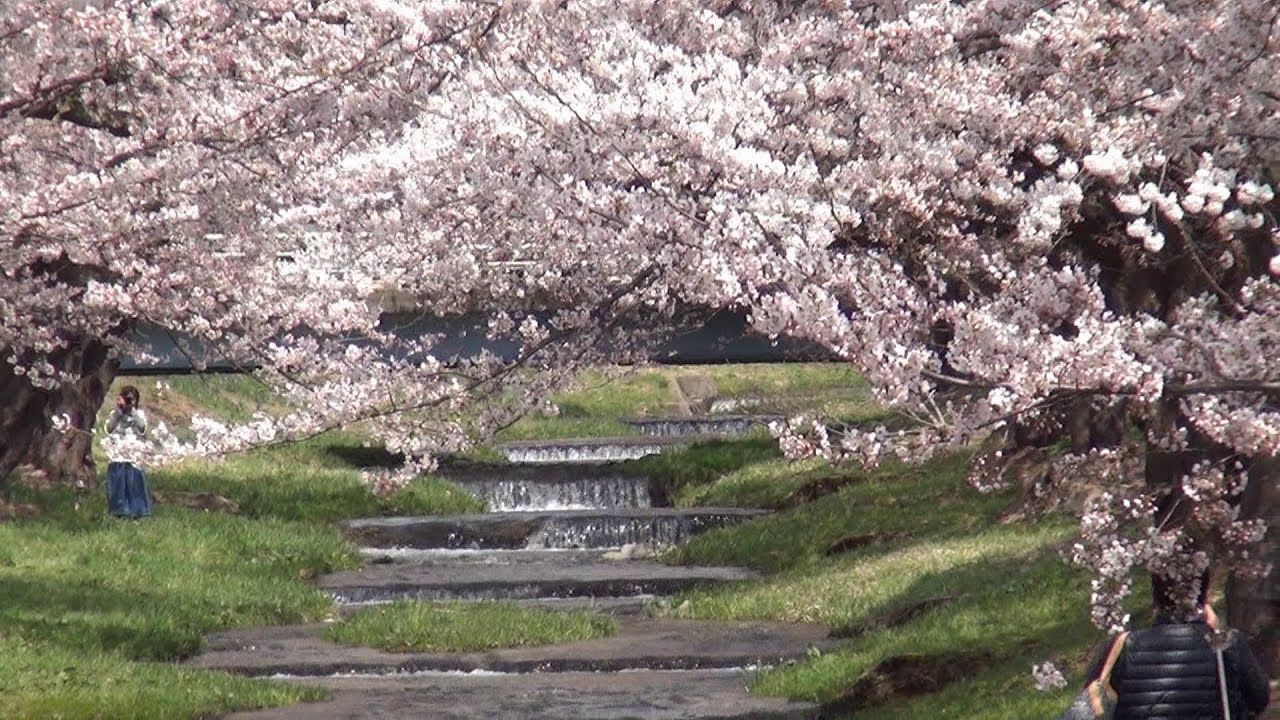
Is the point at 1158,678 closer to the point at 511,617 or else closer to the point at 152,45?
the point at 152,45

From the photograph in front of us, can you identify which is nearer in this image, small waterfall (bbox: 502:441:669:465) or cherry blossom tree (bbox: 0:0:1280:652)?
cherry blossom tree (bbox: 0:0:1280:652)

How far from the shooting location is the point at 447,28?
41.3 feet

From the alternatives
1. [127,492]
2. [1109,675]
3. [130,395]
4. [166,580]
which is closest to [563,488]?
[127,492]

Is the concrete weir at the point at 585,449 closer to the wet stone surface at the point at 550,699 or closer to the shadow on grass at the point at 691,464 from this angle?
the shadow on grass at the point at 691,464

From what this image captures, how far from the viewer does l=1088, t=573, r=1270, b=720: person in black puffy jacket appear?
911 centimetres

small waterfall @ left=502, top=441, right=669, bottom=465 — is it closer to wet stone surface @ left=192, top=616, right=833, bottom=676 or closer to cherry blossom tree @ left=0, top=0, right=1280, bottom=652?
wet stone surface @ left=192, top=616, right=833, bottom=676

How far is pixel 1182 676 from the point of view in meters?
9.14

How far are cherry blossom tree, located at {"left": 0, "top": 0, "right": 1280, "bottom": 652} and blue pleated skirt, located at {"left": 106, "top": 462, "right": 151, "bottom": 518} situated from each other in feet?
34.7

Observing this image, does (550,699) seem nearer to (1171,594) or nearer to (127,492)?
(1171,594)

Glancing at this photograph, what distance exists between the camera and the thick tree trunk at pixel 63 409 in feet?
71.2

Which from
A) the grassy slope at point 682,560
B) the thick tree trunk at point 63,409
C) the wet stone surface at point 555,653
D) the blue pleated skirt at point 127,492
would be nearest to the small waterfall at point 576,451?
the grassy slope at point 682,560

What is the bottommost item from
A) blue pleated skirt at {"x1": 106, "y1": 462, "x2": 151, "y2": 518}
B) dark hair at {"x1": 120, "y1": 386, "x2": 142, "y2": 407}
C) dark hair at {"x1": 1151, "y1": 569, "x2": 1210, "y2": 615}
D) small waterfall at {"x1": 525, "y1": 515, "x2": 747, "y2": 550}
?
dark hair at {"x1": 1151, "y1": 569, "x2": 1210, "y2": 615}

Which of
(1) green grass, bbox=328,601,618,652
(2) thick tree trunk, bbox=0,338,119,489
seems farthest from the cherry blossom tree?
(2) thick tree trunk, bbox=0,338,119,489

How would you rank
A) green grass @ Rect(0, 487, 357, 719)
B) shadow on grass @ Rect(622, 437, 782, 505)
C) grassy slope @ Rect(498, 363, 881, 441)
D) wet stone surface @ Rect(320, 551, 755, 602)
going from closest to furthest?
1. green grass @ Rect(0, 487, 357, 719)
2. wet stone surface @ Rect(320, 551, 755, 602)
3. shadow on grass @ Rect(622, 437, 782, 505)
4. grassy slope @ Rect(498, 363, 881, 441)
